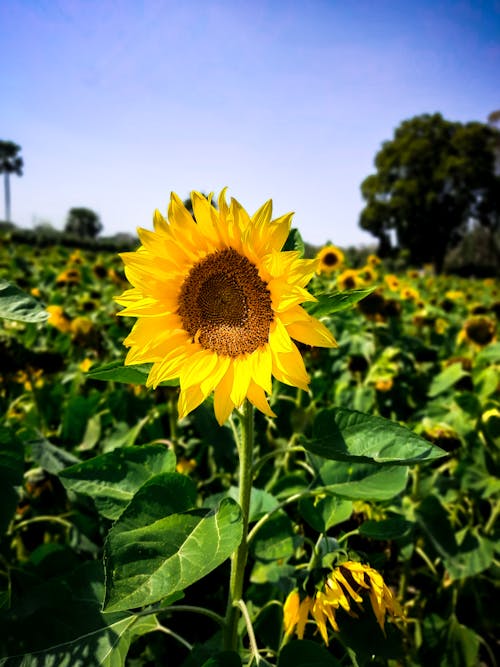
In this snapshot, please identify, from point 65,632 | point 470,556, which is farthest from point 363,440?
point 470,556

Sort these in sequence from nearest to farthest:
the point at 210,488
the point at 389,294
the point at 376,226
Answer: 1. the point at 210,488
2. the point at 389,294
3. the point at 376,226

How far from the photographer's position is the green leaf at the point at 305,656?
0.85 m

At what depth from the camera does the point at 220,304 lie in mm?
1070

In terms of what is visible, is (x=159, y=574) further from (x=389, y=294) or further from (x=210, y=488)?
(x=389, y=294)

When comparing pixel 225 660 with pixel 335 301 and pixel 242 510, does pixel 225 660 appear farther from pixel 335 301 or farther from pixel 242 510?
pixel 335 301

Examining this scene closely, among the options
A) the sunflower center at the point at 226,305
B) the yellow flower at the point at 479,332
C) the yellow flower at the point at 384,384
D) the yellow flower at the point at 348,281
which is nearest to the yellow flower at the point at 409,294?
the yellow flower at the point at 348,281

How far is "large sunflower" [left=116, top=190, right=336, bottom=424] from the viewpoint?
0.86 metres

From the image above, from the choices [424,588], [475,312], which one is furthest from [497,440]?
[475,312]

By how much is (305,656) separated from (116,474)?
1.58 ft

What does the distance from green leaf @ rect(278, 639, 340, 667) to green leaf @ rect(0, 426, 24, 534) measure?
1.99 ft

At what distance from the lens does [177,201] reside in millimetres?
929

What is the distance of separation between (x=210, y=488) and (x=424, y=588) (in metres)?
0.90

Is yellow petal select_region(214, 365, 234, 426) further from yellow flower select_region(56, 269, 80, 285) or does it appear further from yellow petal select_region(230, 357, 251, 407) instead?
yellow flower select_region(56, 269, 80, 285)

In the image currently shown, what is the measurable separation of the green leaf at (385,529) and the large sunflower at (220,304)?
0.42m
